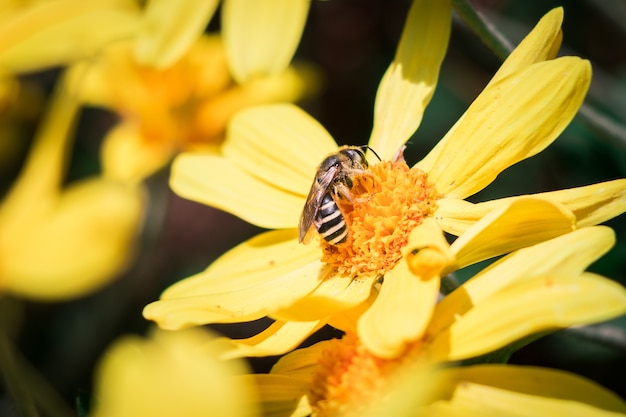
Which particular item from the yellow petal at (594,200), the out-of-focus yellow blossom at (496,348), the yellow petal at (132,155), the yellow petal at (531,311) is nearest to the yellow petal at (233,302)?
the out-of-focus yellow blossom at (496,348)

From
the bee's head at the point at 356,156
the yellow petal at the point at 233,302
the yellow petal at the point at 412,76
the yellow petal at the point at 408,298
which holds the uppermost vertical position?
the yellow petal at the point at 412,76

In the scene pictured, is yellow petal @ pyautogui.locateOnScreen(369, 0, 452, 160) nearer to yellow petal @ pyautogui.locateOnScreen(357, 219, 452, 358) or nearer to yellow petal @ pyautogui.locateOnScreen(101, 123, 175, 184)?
yellow petal @ pyautogui.locateOnScreen(357, 219, 452, 358)

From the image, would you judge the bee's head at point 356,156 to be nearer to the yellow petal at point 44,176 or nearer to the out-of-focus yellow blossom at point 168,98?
the yellow petal at point 44,176

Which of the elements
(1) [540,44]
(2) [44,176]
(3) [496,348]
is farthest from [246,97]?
(3) [496,348]

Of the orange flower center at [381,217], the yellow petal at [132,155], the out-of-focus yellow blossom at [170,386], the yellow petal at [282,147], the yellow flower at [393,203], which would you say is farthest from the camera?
the yellow petal at [132,155]

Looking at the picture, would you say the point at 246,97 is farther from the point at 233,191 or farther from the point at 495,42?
the point at 495,42

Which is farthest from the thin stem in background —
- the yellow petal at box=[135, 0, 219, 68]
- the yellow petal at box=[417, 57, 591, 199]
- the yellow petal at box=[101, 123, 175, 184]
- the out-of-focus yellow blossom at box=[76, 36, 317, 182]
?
the yellow petal at box=[101, 123, 175, 184]

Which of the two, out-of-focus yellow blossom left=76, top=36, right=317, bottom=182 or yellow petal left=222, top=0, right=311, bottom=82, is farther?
out-of-focus yellow blossom left=76, top=36, right=317, bottom=182

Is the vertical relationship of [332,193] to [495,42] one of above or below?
below
